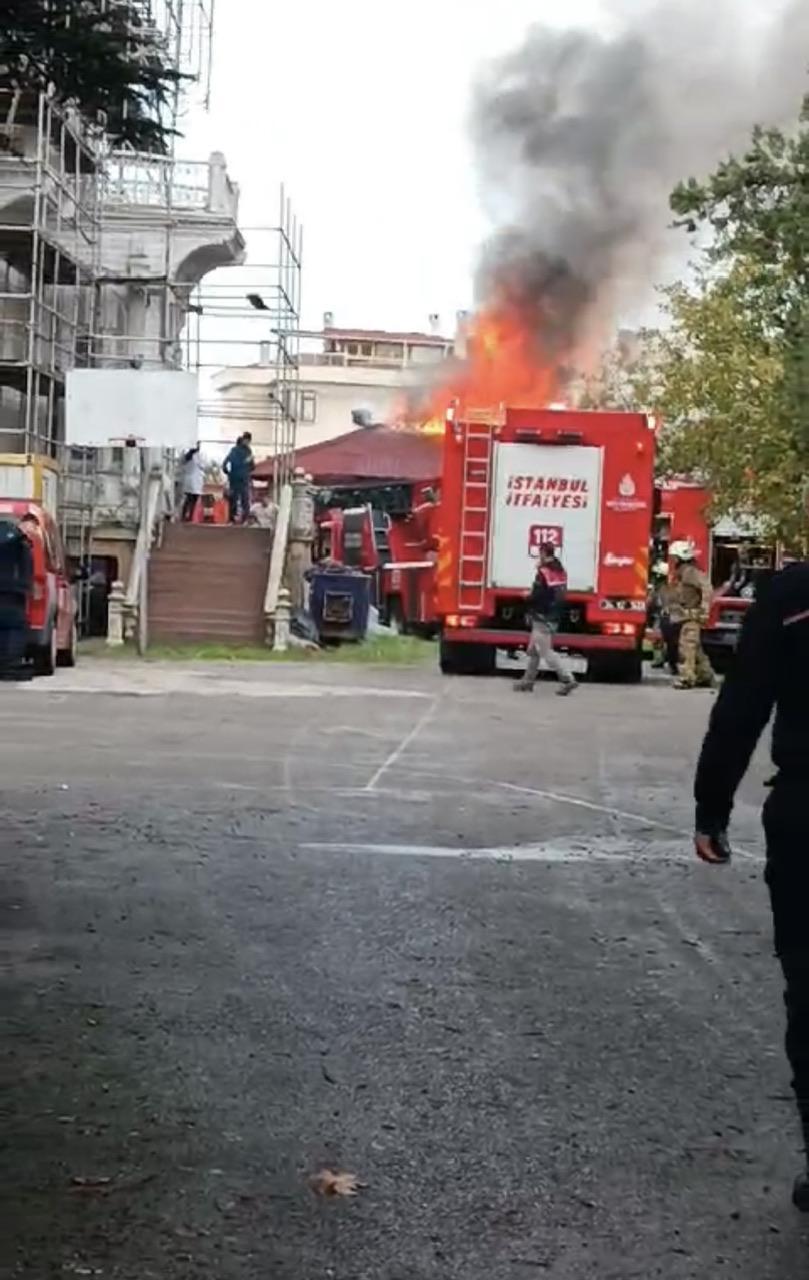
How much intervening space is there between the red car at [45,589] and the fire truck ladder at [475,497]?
4.80 meters

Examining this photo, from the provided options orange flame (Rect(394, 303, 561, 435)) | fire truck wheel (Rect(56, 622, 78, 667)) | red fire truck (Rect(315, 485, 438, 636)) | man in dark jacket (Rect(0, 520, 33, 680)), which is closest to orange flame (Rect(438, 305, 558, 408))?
orange flame (Rect(394, 303, 561, 435))

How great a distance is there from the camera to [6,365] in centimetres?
2630

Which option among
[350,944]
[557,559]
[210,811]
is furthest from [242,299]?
[350,944]

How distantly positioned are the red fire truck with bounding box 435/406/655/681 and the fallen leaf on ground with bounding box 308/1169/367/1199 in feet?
59.3

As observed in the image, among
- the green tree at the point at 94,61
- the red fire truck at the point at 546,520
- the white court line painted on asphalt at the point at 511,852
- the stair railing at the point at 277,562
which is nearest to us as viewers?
the green tree at the point at 94,61

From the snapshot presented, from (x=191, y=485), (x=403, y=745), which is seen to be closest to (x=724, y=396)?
(x=191, y=485)

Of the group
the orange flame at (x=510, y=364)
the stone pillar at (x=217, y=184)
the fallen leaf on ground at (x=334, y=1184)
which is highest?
the stone pillar at (x=217, y=184)

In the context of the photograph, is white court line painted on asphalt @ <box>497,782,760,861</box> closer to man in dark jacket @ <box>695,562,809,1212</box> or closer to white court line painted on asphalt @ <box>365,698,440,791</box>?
white court line painted on asphalt @ <box>365,698,440,791</box>

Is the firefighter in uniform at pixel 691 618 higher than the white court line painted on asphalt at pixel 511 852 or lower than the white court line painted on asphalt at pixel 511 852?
higher

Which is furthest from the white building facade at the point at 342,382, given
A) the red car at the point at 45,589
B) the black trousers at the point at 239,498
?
the red car at the point at 45,589

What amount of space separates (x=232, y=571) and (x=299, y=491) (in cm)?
252

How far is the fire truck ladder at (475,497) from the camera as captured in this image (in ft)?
74.2

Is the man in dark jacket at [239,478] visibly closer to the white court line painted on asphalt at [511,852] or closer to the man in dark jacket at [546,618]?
the man in dark jacket at [546,618]

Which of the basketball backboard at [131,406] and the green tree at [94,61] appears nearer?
the green tree at [94,61]
